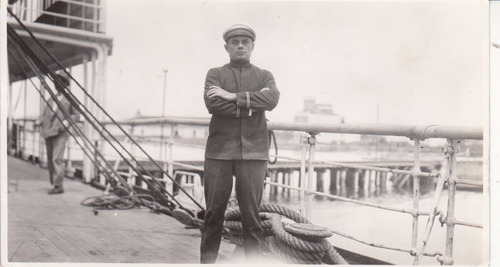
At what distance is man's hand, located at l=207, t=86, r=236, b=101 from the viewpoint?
6.12 feet

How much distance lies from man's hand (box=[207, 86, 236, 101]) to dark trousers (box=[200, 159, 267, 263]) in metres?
0.30

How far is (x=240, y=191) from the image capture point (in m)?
1.96

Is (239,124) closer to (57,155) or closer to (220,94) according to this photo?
(220,94)

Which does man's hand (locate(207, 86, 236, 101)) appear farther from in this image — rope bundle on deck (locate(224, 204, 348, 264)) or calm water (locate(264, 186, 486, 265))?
calm water (locate(264, 186, 486, 265))

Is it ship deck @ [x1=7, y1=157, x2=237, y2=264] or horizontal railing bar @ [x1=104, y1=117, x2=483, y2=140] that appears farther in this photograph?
ship deck @ [x1=7, y1=157, x2=237, y2=264]

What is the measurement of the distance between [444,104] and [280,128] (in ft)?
3.24

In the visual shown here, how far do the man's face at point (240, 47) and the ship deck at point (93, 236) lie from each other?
3.33 ft

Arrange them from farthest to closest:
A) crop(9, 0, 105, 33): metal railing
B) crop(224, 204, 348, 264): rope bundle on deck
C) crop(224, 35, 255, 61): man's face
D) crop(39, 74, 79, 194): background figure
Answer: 1. crop(9, 0, 105, 33): metal railing
2. crop(39, 74, 79, 194): background figure
3. crop(224, 204, 348, 264): rope bundle on deck
4. crop(224, 35, 255, 61): man's face

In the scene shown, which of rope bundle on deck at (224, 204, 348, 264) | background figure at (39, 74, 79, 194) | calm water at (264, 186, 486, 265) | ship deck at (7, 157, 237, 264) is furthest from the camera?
calm water at (264, 186, 486, 265)

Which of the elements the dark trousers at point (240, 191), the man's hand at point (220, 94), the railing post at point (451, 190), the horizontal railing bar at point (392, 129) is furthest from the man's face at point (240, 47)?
the railing post at point (451, 190)

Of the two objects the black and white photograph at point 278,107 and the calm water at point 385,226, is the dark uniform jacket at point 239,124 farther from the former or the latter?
the calm water at point 385,226

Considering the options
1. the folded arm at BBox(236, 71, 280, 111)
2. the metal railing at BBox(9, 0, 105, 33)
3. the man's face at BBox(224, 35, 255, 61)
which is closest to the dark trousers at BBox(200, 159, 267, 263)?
the folded arm at BBox(236, 71, 280, 111)

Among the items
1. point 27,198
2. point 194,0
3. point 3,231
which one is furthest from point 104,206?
point 194,0

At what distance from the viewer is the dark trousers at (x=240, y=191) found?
197cm
